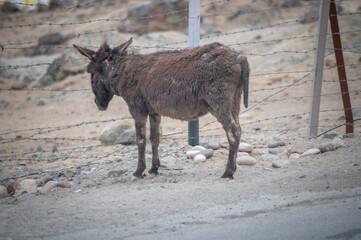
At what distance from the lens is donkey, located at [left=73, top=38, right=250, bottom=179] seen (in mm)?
5223

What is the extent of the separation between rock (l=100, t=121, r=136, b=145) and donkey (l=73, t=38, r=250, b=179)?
6.00ft

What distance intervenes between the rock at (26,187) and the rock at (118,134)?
8.66ft

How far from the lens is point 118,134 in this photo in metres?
8.34

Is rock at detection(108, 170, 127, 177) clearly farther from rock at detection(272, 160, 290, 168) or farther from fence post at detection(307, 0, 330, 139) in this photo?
fence post at detection(307, 0, 330, 139)

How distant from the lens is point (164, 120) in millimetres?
11523

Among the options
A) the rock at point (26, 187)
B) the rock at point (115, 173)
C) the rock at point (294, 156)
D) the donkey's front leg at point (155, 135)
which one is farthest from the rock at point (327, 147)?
the rock at point (26, 187)

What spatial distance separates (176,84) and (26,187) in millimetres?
2461

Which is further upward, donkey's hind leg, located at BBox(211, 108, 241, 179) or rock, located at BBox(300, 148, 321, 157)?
donkey's hind leg, located at BBox(211, 108, 241, 179)

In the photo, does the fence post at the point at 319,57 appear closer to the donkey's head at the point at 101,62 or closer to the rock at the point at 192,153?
the rock at the point at 192,153

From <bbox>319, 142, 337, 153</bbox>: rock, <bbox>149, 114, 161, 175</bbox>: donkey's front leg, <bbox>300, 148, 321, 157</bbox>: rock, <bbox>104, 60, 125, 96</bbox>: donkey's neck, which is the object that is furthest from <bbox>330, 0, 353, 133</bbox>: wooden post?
<bbox>104, 60, 125, 96</bbox>: donkey's neck

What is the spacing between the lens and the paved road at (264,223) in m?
3.46

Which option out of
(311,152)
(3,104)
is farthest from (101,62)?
(3,104)

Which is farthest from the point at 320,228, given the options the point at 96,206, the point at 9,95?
the point at 9,95

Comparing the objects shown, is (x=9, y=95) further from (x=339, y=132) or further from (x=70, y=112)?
(x=339, y=132)
